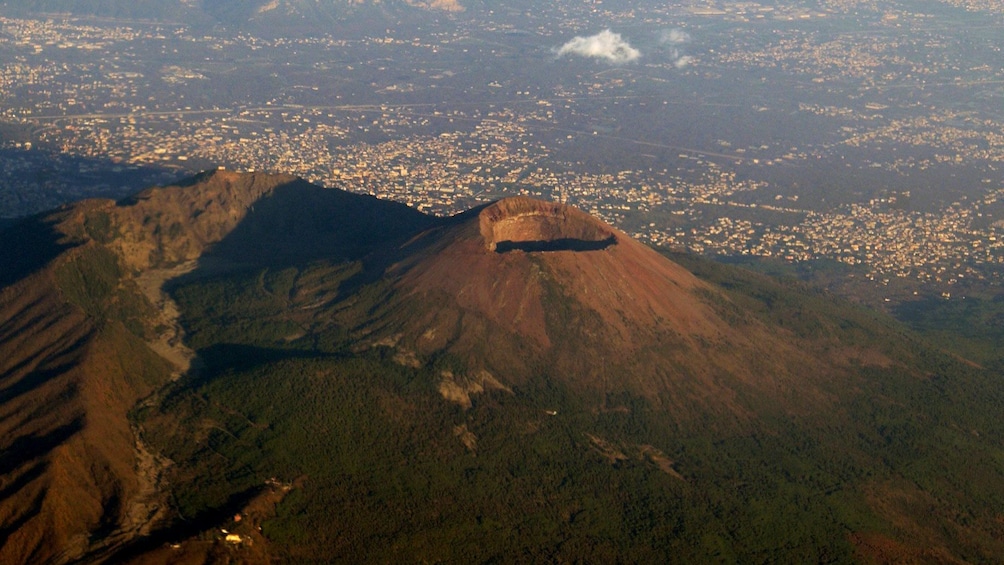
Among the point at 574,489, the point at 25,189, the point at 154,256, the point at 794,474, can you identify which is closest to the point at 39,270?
the point at 154,256

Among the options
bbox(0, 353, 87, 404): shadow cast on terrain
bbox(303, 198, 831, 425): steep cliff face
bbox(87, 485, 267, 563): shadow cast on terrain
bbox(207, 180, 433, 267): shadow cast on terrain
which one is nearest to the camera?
bbox(87, 485, 267, 563): shadow cast on terrain

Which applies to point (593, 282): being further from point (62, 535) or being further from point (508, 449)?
point (62, 535)

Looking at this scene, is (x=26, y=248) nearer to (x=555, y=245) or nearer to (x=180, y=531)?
(x=180, y=531)

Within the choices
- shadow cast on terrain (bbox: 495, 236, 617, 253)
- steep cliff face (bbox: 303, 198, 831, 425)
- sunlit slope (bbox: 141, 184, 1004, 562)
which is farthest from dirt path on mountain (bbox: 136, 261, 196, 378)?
shadow cast on terrain (bbox: 495, 236, 617, 253)

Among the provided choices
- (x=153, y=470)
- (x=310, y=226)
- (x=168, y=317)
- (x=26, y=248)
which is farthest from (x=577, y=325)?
(x=26, y=248)

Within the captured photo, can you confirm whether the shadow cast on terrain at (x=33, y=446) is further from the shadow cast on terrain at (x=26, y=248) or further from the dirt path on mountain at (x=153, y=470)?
the shadow cast on terrain at (x=26, y=248)

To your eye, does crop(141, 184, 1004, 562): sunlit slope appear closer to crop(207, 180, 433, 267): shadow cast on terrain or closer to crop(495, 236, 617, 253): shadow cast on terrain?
crop(495, 236, 617, 253): shadow cast on terrain

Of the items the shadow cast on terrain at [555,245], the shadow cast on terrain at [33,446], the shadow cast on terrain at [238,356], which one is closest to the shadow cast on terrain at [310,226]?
the shadow cast on terrain at [555,245]

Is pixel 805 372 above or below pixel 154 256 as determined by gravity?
below
